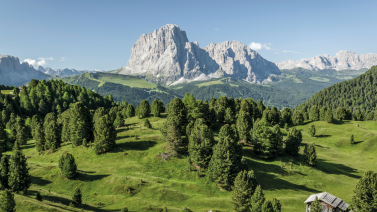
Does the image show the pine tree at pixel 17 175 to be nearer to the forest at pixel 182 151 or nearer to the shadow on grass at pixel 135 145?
the forest at pixel 182 151

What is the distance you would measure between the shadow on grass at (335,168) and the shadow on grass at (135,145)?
5865cm

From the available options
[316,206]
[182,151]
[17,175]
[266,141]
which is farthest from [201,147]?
[17,175]

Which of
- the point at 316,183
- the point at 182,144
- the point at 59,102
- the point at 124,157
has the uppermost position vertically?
the point at 59,102

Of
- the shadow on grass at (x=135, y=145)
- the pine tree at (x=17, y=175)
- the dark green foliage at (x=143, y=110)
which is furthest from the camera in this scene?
the dark green foliage at (x=143, y=110)

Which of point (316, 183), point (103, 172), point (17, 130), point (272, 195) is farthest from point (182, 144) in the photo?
point (17, 130)

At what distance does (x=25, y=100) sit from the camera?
16312cm

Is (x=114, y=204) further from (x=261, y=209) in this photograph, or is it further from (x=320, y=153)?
(x=320, y=153)

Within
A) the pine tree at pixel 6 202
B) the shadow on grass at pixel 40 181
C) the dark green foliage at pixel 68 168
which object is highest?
the pine tree at pixel 6 202

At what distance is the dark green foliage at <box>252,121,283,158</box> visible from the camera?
2857 inches

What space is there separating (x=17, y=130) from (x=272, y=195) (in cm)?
11649

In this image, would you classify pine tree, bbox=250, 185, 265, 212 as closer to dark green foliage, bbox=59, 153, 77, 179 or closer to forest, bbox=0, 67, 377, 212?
forest, bbox=0, 67, 377, 212

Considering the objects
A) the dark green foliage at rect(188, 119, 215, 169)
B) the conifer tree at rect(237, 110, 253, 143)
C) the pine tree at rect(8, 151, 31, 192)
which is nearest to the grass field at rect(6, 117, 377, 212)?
the pine tree at rect(8, 151, 31, 192)

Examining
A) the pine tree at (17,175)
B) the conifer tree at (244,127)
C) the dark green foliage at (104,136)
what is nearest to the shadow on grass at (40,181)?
the pine tree at (17,175)

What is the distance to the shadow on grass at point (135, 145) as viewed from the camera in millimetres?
75812
